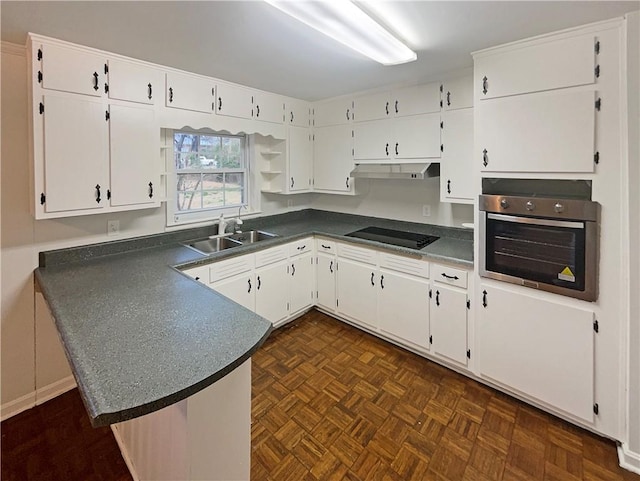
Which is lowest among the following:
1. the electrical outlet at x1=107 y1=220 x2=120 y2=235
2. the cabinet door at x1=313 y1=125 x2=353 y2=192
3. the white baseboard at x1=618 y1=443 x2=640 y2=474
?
the white baseboard at x1=618 y1=443 x2=640 y2=474

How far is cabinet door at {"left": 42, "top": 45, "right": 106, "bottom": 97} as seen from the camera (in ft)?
6.38

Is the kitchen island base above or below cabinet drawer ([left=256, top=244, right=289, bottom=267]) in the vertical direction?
below

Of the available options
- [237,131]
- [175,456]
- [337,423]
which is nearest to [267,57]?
[237,131]

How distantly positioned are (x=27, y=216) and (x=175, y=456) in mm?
2001

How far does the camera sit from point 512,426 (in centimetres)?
207

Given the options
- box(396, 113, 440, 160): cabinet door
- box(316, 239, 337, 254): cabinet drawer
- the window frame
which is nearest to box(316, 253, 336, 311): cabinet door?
box(316, 239, 337, 254): cabinet drawer

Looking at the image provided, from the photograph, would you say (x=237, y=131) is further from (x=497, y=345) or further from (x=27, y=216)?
(x=497, y=345)

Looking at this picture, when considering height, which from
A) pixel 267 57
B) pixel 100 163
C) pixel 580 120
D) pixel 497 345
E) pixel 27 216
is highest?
pixel 267 57

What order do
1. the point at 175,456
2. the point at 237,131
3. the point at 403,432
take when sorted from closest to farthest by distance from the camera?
the point at 175,456 → the point at 403,432 → the point at 237,131

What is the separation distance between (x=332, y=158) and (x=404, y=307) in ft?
5.95

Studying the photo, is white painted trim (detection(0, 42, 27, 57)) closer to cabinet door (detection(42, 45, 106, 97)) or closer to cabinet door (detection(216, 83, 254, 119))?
cabinet door (detection(42, 45, 106, 97))

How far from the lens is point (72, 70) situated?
203 centimetres

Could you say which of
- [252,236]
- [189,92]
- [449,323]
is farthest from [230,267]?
[449,323]

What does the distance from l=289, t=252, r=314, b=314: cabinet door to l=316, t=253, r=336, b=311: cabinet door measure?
0.09 metres
